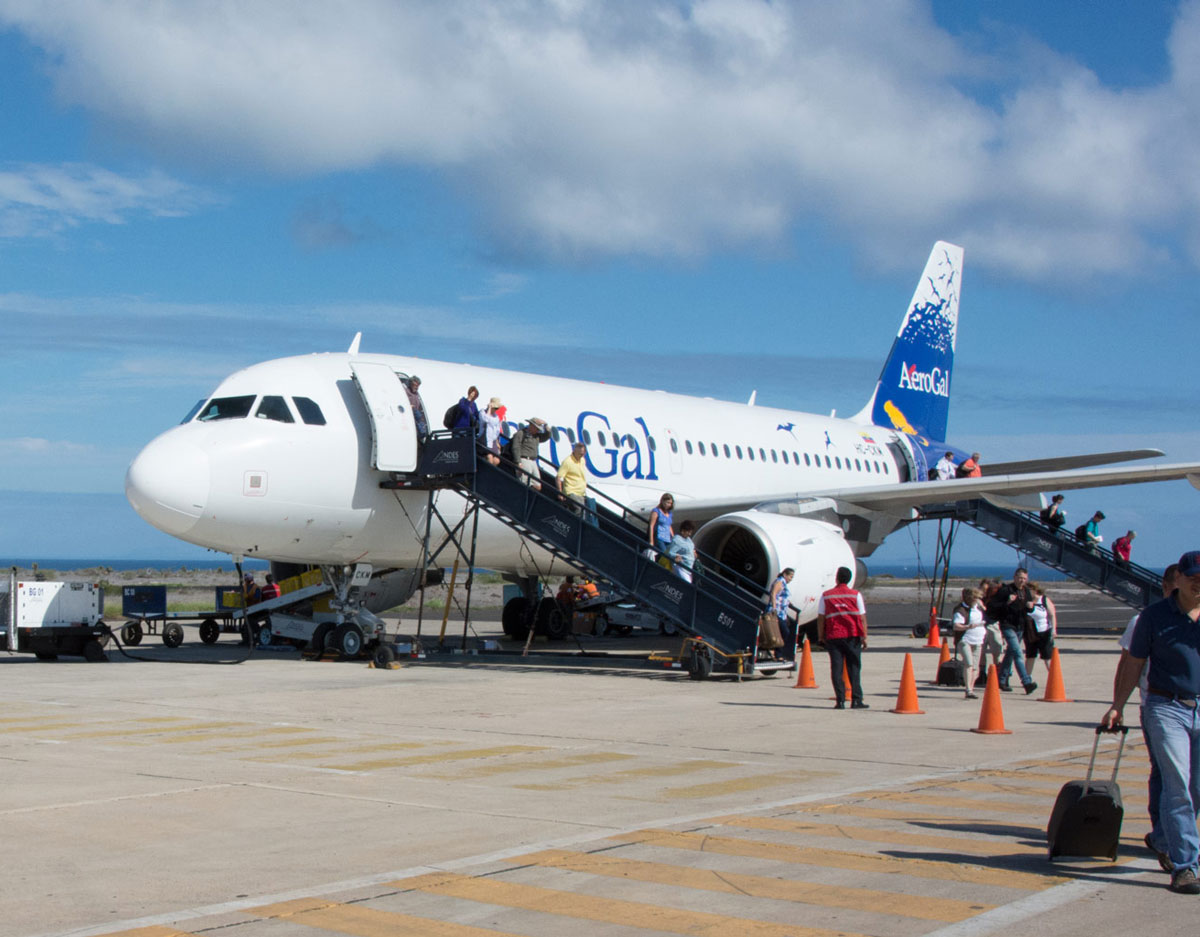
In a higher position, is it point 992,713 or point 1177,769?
point 1177,769

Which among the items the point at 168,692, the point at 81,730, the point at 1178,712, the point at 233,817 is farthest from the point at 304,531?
the point at 1178,712

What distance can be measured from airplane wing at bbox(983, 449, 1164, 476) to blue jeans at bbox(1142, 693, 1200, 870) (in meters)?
19.6

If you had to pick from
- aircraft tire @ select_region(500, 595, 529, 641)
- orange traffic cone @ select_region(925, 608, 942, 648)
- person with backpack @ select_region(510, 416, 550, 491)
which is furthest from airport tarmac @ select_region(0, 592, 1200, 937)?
aircraft tire @ select_region(500, 595, 529, 641)

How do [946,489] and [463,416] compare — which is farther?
[946,489]

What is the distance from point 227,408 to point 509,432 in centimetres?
426

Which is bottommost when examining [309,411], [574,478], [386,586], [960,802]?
[960,802]

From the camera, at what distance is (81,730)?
11.6m

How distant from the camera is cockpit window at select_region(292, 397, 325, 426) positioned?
1778cm

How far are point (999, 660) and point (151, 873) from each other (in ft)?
39.8

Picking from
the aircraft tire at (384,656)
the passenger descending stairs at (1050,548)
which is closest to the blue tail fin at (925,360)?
the passenger descending stairs at (1050,548)

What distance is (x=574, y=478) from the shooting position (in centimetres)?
1933

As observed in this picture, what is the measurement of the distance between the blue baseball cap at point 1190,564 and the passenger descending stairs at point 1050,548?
2203 centimetres

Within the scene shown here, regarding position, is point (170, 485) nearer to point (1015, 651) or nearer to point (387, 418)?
point (387, 418)

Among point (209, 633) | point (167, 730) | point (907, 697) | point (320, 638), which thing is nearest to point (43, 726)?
point (167, 730)
